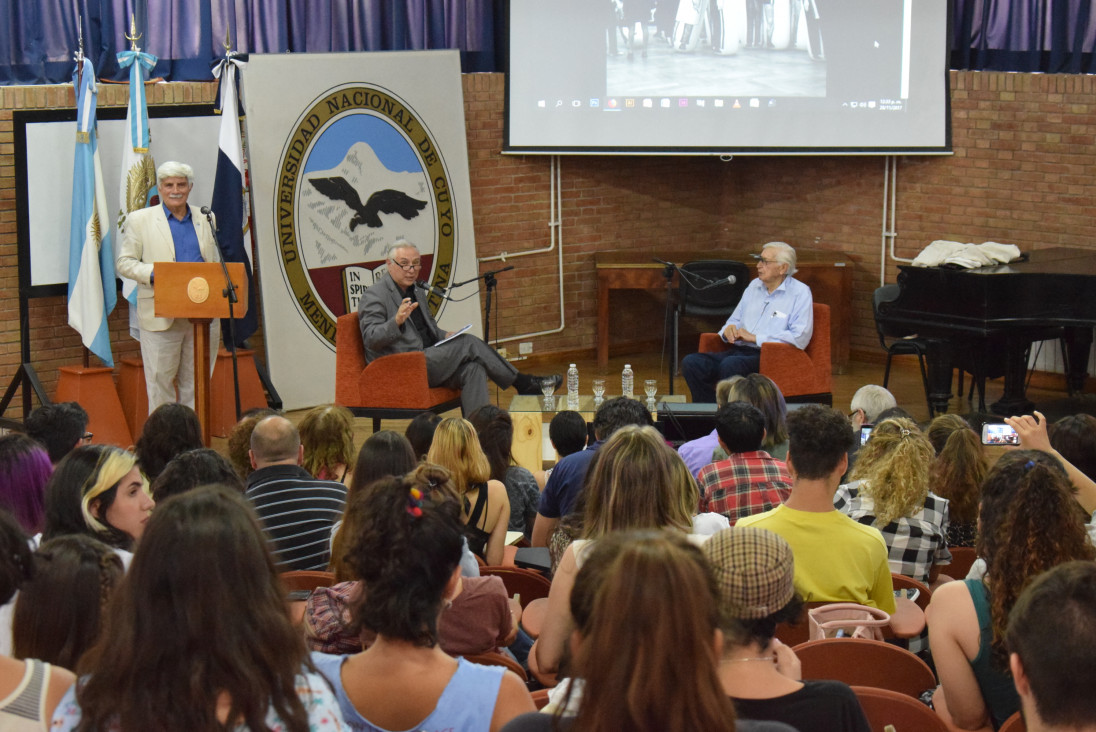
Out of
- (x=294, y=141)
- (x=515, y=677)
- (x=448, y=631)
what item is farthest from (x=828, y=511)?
(x=294, y=141)

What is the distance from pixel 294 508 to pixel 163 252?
11.7ft

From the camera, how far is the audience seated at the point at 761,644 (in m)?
1.84

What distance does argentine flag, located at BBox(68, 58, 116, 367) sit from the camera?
6.46 metres

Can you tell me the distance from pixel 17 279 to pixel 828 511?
546cm

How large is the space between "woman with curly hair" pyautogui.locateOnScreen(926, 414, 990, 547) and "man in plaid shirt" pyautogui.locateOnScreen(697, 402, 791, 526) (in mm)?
494

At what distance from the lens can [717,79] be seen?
8.75m

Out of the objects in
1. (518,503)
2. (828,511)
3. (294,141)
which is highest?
(294,141)

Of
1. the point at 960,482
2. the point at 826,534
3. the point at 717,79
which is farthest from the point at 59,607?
the point at 717,79

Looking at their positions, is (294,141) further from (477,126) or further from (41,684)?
(41,684)

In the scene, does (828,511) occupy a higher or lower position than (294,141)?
lower

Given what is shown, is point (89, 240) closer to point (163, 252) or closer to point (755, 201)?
point (163, 252)

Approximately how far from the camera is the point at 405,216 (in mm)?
8039

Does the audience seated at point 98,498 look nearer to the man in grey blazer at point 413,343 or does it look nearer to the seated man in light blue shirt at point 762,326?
the man in grey blazer at point 413,343

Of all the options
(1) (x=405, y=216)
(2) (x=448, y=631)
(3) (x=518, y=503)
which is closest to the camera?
(2) (x=448, y=631)
